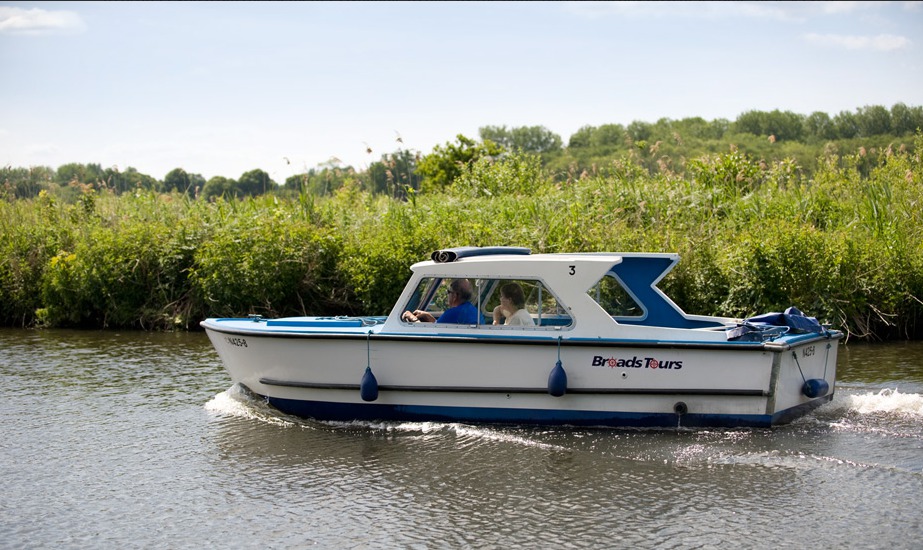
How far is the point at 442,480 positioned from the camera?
28.3 feet

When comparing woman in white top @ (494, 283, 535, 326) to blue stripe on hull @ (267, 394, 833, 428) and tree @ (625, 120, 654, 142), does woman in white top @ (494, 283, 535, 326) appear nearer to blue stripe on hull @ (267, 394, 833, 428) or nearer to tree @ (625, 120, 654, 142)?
blue stripe on hull @ (267, 394, 833, 428)

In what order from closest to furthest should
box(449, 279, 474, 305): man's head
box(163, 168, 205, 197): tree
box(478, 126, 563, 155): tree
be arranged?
box(449, 279, 474, 305): man's head → box(163, 168, 205, 197): tree → box(478, 126, 563, 155): tree

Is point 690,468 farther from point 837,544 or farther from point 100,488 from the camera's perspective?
point 100,488

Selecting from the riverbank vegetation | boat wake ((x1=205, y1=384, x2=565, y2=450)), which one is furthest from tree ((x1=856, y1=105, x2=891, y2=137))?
boat wake ((x1=205, y1=384, x2=565, y2=450))

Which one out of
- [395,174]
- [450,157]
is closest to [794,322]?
[395,174]

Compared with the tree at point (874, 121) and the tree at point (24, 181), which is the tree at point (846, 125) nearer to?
the tree at point (874, 121)

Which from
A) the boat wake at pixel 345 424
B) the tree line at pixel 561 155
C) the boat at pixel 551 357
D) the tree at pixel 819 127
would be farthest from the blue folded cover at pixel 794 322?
the tree at pixel 819 127

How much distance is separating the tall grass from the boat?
5683 millimetres

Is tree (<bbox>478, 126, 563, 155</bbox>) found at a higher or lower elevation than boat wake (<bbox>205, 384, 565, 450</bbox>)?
higher

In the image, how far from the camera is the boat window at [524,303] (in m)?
10.2

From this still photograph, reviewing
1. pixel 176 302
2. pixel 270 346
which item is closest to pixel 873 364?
pixel 270 346

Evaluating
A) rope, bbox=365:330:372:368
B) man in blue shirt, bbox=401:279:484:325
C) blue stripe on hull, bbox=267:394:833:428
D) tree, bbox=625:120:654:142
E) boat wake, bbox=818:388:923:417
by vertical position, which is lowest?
blue stripe on hull, bbox=267:394:833:428

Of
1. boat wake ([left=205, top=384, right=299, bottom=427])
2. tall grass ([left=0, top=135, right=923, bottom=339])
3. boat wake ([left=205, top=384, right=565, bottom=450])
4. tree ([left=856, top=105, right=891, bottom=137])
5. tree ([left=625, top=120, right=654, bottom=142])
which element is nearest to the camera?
boat wake ([left=205, top=384, right=565, bottom=450])

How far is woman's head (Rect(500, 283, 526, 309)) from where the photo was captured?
33.8ft
